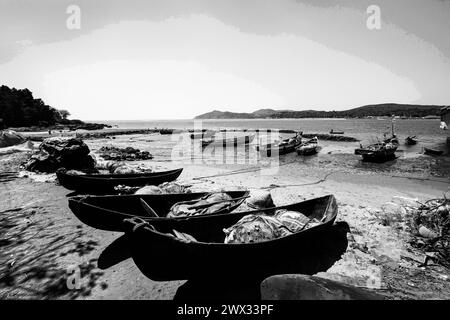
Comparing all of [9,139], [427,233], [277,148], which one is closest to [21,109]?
[9,139]

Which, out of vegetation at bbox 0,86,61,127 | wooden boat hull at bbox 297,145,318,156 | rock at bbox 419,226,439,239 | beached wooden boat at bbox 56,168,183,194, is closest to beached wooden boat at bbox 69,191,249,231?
beached wooden boat at bbox 56,168,183,194

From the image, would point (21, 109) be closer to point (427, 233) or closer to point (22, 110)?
point (22, 110)

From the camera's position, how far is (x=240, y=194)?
8.68 metres

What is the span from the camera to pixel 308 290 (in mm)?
3645

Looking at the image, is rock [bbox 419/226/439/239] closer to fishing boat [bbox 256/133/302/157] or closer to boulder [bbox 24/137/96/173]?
boulder [bbox 24/137/96/173]

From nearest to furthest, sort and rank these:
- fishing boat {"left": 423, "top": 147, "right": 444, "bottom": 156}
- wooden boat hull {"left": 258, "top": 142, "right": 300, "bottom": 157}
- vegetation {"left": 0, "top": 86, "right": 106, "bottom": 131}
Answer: fishing boat {"left": 423, "top": 147, "right": 444, "bottom": 156} → wooden boat hull {"left": 258, "top": 142, "right": 300, "bottom": 157} → vegetation {"left": 0, "top": 86, "right": 106, "bottom": 131}

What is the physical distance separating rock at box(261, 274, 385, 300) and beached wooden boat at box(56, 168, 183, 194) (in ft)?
29.4

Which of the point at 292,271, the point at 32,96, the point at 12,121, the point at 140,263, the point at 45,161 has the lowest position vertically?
the point at 292,271

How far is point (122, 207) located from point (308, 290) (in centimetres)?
625

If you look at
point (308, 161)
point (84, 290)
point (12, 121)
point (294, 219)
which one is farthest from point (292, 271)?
point (12, 121)

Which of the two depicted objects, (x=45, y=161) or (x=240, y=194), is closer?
(x=240, y=194)

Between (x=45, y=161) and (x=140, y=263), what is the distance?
14986 millimetres

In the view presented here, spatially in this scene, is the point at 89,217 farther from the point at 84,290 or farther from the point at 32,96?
the point at 32,96

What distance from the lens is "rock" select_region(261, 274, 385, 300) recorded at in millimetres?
3512
